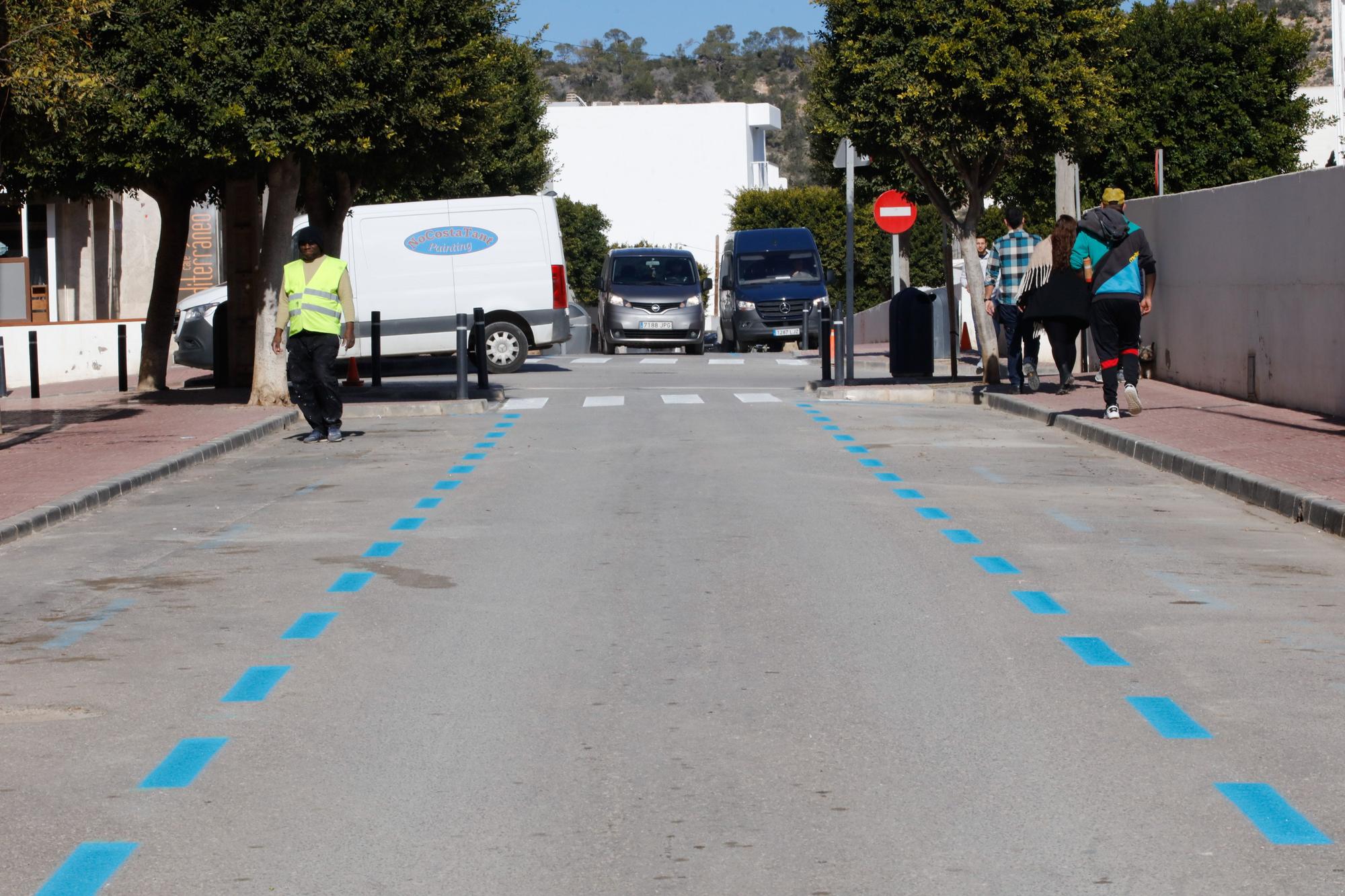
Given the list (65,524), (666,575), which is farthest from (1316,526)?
(65,524)

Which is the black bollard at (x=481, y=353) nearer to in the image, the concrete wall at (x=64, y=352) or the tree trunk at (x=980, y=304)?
the tree trunk at (x=980, y=304)

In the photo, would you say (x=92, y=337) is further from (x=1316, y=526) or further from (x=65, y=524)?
(x=1316, y=526)

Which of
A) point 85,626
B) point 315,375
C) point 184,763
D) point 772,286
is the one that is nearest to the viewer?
point 184,763

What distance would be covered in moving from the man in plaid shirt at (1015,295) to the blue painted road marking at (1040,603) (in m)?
11.7

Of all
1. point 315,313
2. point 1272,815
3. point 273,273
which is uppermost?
point 273,273

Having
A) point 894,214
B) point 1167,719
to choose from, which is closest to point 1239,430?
point 1167,719

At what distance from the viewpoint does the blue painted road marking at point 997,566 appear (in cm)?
941

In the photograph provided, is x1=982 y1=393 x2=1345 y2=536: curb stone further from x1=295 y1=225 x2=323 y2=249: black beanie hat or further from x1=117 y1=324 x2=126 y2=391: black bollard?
x1=117 y1=324 x2=126 y2=391: black bollard

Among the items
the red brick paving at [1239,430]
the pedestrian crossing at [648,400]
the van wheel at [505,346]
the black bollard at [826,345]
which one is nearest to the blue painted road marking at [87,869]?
Result: the red brick paving at [1239,430]

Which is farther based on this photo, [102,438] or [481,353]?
[481,353]

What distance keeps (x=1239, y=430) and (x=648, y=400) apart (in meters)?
8.17

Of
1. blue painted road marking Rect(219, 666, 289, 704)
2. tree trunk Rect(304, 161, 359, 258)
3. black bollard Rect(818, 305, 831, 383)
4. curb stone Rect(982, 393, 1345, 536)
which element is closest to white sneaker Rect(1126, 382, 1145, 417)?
curb stone Rect(982, 393, 1345, 536)

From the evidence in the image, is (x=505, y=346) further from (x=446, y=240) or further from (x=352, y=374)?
(x=352, y=374)

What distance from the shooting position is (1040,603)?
8562 millimetres
